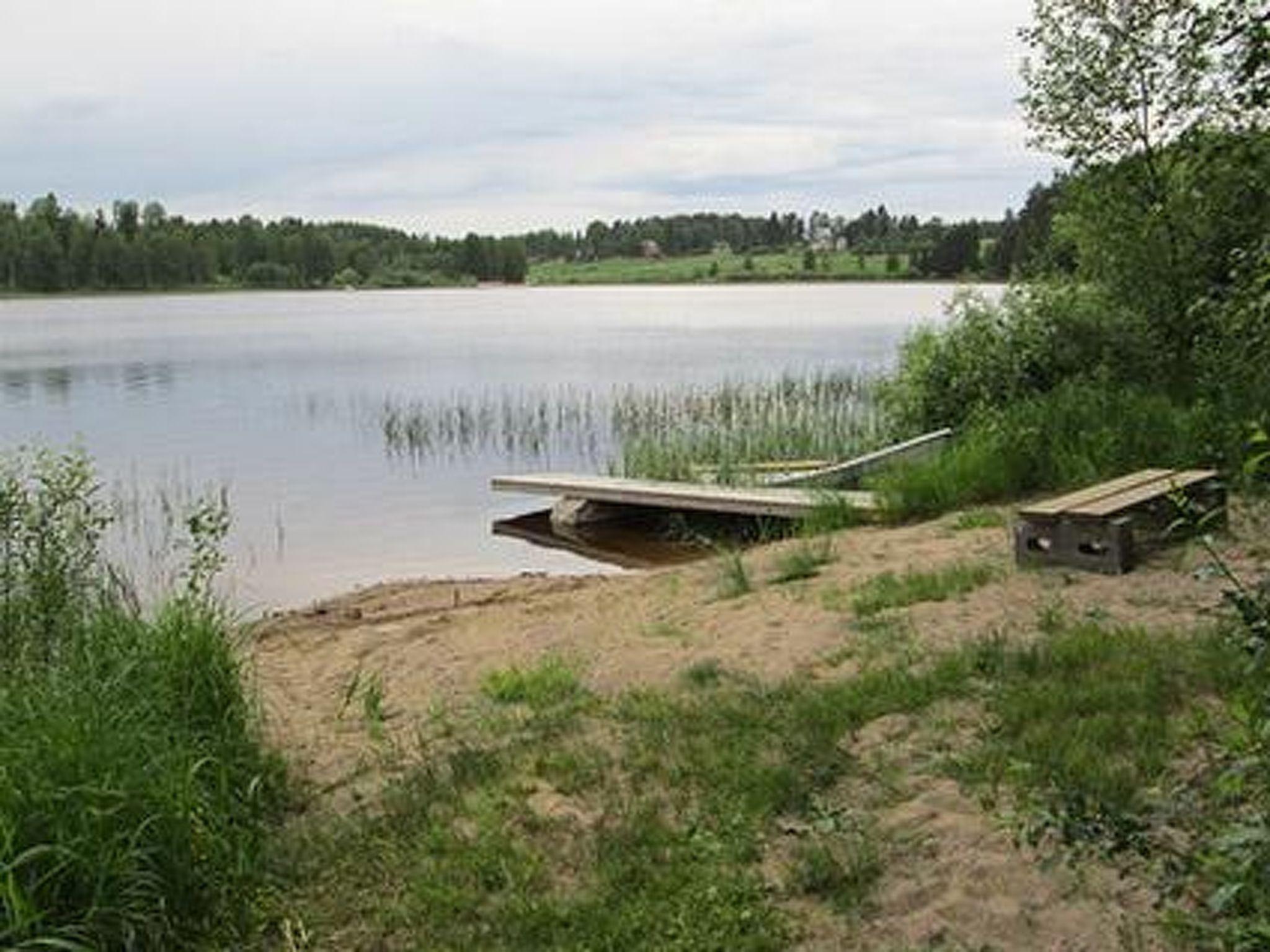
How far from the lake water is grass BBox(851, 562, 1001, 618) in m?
6.44

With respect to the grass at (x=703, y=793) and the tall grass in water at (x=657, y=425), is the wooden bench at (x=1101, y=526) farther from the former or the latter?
the tall grass in water at (x=657, y=425)

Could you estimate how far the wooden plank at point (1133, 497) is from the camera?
6281 millimetres

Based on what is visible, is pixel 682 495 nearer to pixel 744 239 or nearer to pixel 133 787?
pixel 133 787

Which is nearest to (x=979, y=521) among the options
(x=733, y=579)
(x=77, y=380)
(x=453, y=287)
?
(x=733, y=579)

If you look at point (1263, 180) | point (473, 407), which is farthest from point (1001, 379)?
point (473, 407)

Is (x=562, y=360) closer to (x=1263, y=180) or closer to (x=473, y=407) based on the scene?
(x=473, y=407)

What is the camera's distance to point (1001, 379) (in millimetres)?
13070

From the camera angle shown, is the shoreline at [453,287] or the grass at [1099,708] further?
the shoreline at [453,287]

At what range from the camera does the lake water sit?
48.1 feet

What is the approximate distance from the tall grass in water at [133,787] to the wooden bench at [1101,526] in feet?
12.4

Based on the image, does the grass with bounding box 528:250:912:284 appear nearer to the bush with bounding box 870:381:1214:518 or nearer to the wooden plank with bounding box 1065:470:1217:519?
the bush with bounding box 870:381:1214:518

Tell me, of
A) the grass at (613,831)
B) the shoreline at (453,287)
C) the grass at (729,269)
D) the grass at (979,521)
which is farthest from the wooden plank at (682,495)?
the grass at (729,269)

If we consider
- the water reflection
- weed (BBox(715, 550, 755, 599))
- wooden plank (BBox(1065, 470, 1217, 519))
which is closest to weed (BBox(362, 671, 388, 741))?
weed (BBox(715, 550, 755, 599))

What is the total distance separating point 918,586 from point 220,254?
342 ft
